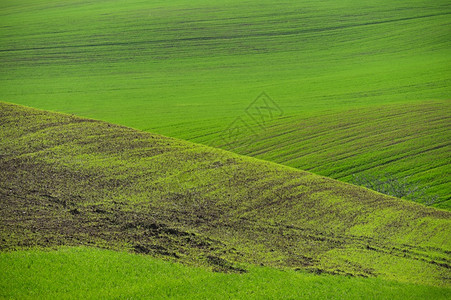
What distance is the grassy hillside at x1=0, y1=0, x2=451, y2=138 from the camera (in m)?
41.0

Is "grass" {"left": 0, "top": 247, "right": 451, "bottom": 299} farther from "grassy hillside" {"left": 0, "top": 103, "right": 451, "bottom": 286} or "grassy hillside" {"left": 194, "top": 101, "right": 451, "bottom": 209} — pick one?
"grassy hillside" {"left": 194, "top": 101, "right": 451, "bottom": 209}

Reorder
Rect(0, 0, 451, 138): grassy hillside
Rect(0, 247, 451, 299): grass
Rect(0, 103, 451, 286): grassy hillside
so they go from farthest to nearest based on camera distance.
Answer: Rect(0, 0, 451, 138): grassy hillside < Rect(0, 103, 451, 286): grassy hillside < Rect(0, 247, 451, 299): grass

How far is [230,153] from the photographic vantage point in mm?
23812

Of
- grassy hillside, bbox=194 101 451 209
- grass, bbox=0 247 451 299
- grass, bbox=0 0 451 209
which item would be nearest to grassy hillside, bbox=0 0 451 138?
grass, bbox=0 0 451 209

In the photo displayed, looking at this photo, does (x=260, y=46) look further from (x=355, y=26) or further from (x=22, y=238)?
(x=22, y=238)

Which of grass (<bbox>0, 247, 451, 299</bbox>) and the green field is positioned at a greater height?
the green field

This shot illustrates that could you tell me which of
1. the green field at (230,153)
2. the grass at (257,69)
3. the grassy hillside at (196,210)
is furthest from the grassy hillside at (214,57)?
the grassy hillside at (196,210)

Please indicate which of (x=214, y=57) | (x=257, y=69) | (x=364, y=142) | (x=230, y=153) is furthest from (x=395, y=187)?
(x=214, y=57)

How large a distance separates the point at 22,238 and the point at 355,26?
52.0 meters

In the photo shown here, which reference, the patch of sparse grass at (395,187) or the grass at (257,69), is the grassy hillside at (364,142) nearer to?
the grass at (257,69)

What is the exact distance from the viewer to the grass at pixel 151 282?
13086 millimetres

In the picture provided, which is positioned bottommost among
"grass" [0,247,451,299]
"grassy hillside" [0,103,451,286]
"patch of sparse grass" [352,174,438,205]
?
"grass" [0,247,451,299]

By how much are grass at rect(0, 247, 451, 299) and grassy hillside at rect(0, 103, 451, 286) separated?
1.84 ft

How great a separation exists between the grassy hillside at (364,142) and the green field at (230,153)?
14 centimetres
